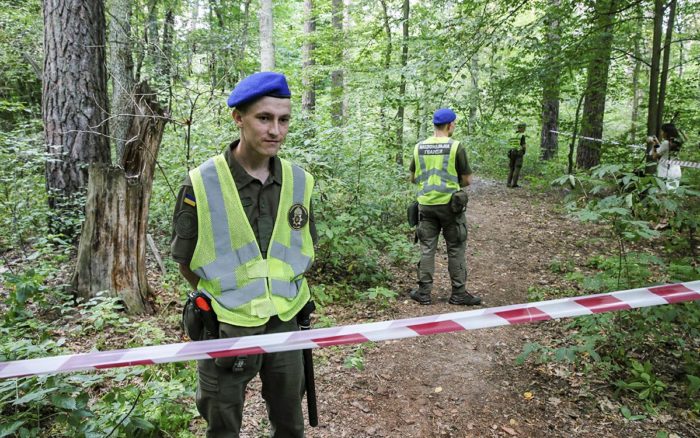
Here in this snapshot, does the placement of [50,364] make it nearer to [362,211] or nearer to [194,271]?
[194,271]

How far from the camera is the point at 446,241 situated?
5676 mm

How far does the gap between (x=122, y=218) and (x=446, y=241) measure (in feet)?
13.0

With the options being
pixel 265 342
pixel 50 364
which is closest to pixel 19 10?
pixel 50 364

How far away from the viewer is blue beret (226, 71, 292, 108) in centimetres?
202

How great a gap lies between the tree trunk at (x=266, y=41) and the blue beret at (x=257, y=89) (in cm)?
784

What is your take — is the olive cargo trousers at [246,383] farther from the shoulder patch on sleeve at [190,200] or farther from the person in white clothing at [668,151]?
the person in white clothing at [668,151]

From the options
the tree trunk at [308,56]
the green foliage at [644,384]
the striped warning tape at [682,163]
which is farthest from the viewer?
the tree trunk at [308,56]

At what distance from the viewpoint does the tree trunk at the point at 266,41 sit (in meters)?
9.32

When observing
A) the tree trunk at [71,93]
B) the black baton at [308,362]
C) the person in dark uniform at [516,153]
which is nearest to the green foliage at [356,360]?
the black baton at [308,362]

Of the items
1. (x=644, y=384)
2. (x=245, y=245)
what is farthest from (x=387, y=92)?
(x=245, y=245)

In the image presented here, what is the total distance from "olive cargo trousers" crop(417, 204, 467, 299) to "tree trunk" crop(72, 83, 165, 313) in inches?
136

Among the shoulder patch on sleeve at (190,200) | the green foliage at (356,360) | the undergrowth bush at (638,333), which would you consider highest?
the shoulder patch on sleeve at (190,200)

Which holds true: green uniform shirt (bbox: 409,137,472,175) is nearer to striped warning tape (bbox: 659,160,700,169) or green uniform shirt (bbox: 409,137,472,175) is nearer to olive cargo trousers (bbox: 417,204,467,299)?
olive cargo trousers (bbox: 417,204,467,299)

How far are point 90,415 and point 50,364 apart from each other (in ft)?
1.39
